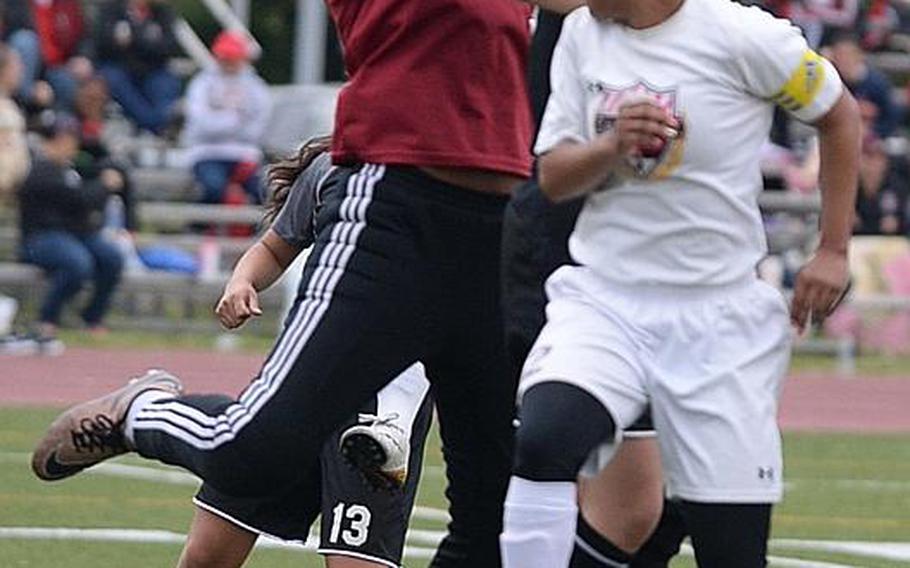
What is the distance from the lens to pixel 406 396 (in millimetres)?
6480

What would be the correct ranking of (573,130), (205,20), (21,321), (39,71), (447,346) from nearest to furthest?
(573,130) → (447,346) → (21,321) → (39,71) → (205,20)

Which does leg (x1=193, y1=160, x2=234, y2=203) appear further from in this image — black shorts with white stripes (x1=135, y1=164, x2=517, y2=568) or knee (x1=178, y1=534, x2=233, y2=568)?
black shorts with white stripes (x1=135, y1=164, x2=517, y2=568)

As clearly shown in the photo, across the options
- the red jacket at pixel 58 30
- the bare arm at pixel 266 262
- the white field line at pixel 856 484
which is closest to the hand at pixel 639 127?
the bare arm at pixel 266 262

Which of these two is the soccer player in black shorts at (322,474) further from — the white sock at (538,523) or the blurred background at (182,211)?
the blurred background at (182,211)

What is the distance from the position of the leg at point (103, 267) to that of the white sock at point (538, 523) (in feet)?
44.6

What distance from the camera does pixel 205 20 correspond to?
97.0 ft

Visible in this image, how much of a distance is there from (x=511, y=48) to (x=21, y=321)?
1355 cm

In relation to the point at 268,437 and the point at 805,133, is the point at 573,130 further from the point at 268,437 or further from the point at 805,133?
the point at 805,133

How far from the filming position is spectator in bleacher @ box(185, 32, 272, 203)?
70.6 ft

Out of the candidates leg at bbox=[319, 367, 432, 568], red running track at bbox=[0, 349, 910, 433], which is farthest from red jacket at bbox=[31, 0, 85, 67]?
leg at bbox=[319, 367, 432, 568]

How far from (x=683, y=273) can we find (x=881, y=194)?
636 inches

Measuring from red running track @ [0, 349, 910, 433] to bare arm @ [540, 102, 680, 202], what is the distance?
29.4ft

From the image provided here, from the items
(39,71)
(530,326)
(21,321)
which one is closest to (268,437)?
(530,326)

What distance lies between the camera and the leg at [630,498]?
6.23 m
